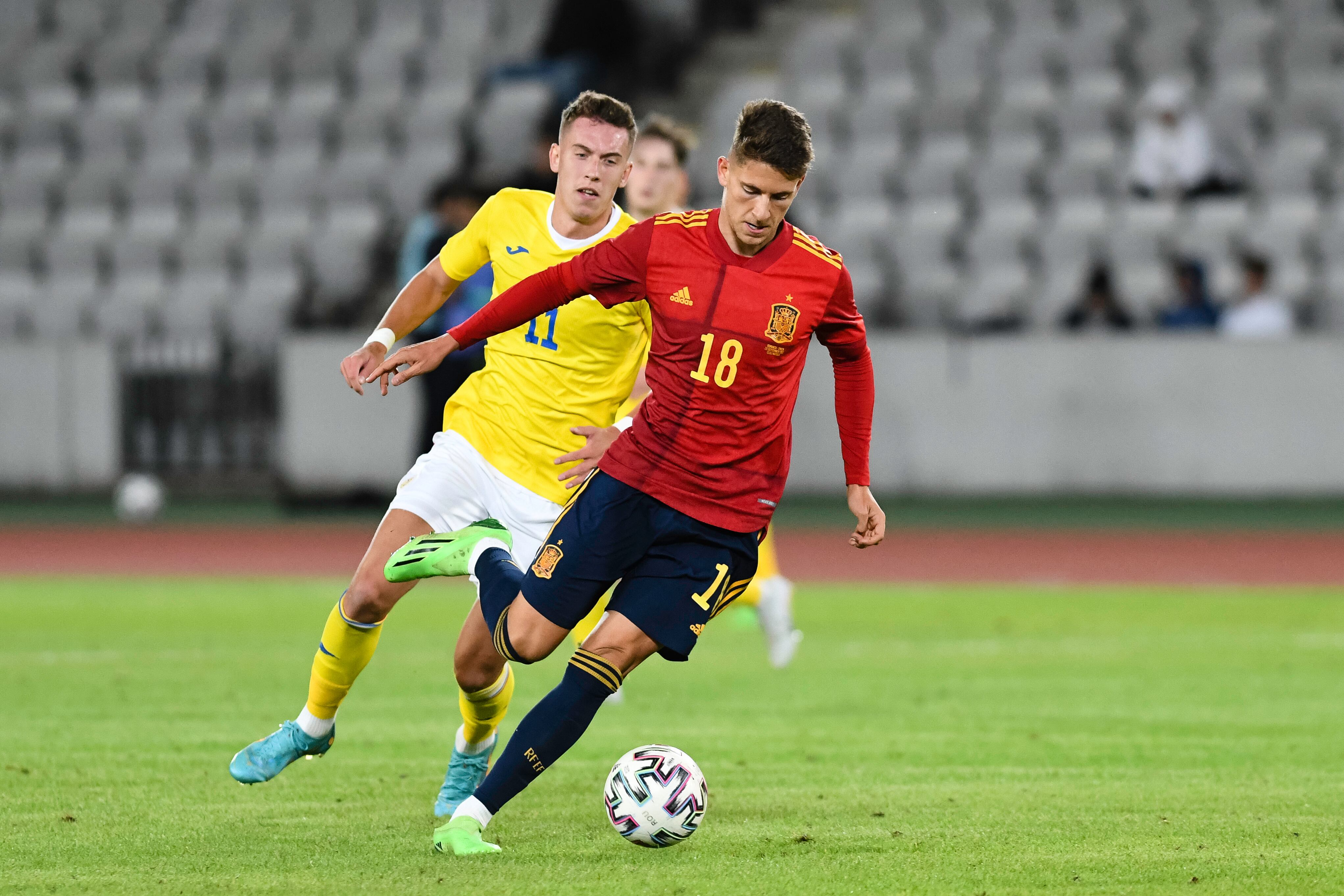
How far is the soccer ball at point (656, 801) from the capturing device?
4984 mm

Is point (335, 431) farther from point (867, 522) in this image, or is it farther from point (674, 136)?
point (867, 522)

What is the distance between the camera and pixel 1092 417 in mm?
16641

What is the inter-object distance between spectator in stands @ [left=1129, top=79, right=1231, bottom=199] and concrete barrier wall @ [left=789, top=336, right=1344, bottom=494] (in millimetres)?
2705

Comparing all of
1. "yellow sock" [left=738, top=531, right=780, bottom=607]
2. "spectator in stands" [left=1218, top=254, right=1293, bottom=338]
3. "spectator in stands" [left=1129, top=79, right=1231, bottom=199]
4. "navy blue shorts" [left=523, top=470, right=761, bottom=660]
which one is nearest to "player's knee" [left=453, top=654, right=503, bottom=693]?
"navy blue shorts" [left=523, top=470, right=761, bottom=660]

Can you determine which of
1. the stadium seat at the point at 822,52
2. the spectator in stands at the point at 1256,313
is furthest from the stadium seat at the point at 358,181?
the spectator in stands at the point at 1256,313

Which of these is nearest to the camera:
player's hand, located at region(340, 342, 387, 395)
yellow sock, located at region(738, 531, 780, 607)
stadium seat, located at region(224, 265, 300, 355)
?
player's hand, located at region(340, 342, 387, 395)

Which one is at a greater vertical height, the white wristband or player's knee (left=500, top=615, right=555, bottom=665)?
the white wristband

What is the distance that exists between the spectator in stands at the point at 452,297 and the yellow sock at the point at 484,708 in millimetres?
4373

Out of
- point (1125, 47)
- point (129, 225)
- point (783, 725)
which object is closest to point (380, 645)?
point (783, 725)

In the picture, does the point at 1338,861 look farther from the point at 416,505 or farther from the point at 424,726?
the point at 424,726

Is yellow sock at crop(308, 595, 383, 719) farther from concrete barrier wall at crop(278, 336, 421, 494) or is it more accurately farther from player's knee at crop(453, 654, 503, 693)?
concrete barrier wall at crop(278, 336, 421, 494)

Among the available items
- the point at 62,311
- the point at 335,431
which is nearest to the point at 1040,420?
the point at 335,431

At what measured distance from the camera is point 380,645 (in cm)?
988

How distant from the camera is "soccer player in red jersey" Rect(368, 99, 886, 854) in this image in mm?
4914
